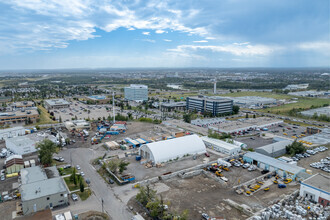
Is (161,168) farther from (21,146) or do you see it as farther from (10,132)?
(10,132)

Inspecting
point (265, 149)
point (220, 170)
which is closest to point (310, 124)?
point (265, 149)

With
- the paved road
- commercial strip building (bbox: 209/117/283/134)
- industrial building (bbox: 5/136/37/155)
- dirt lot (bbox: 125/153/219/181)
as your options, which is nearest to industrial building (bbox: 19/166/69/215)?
the paved road

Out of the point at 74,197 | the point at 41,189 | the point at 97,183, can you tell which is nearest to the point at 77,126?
the point at 97,183

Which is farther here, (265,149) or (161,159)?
(265,149)

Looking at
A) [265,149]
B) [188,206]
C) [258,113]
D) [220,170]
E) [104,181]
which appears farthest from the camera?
[258,113]

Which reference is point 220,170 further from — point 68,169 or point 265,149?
point 68,169

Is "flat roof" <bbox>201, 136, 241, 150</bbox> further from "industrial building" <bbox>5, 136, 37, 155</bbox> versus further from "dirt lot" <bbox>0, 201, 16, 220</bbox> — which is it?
"industrial building" <bbox>5, 136, 37, 155</bbox>
